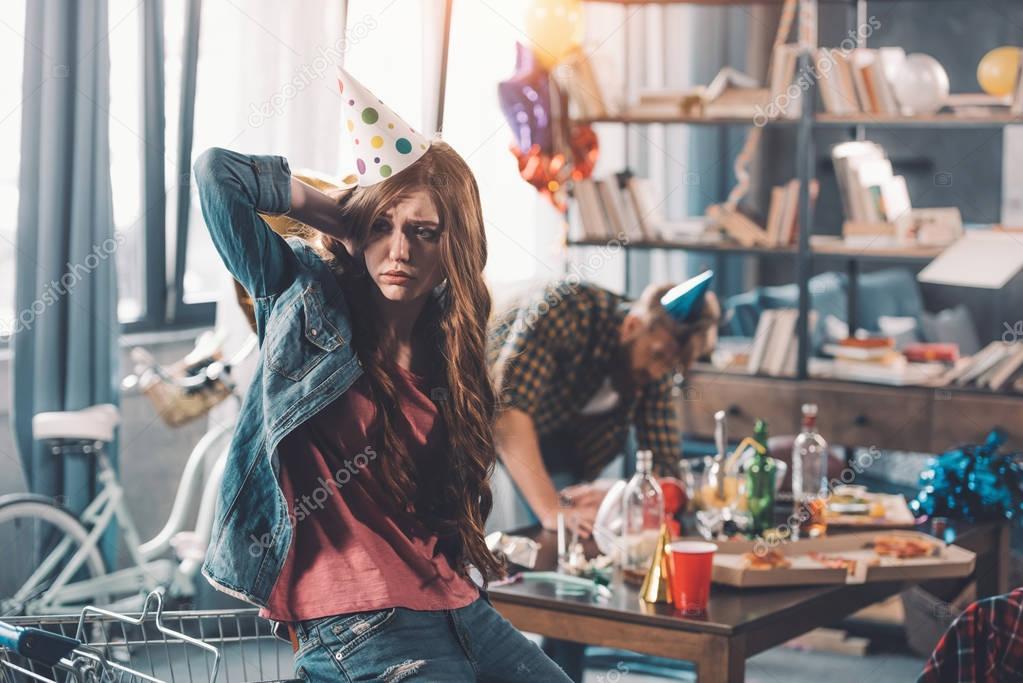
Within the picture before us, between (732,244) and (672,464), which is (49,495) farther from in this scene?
(732,244)

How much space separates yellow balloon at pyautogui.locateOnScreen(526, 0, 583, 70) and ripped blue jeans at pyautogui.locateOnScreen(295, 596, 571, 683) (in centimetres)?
322

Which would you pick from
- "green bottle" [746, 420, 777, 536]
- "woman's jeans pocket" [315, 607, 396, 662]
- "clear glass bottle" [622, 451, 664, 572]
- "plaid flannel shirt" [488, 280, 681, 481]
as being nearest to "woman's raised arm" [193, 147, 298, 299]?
"woman's jeans pocket" [315, 607, 396, 662]

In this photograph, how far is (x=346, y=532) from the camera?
5.27ft

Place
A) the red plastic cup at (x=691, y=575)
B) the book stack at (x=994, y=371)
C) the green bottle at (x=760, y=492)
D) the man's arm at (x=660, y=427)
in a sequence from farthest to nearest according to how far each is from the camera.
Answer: the book stack at (x=994, y=371), the man's arm at (x=660, y=427), the green bottle at (x=760, y=492), the red plastic cup at (x=691, y=575)

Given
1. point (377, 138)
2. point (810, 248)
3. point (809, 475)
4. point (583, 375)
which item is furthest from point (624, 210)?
point (377, 138)

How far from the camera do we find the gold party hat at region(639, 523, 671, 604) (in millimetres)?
2176

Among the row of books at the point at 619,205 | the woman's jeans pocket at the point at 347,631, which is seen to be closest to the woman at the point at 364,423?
the woman's jeans pocket at the point at 347,631

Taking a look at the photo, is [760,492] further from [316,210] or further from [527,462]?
[316,210]

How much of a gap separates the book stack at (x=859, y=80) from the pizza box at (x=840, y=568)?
7.33 feet

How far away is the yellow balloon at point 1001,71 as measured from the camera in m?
4.34

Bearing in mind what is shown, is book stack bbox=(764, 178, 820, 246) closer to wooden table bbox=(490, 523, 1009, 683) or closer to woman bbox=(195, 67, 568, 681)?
wooden table bbox=(490, 523, 1009, 683)

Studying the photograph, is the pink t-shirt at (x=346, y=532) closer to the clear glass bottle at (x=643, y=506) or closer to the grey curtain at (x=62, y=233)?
the clear glass bottle at (x=643, y=506)

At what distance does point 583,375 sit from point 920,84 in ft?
6.39

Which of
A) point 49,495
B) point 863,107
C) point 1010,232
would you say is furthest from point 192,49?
point 1010,232
